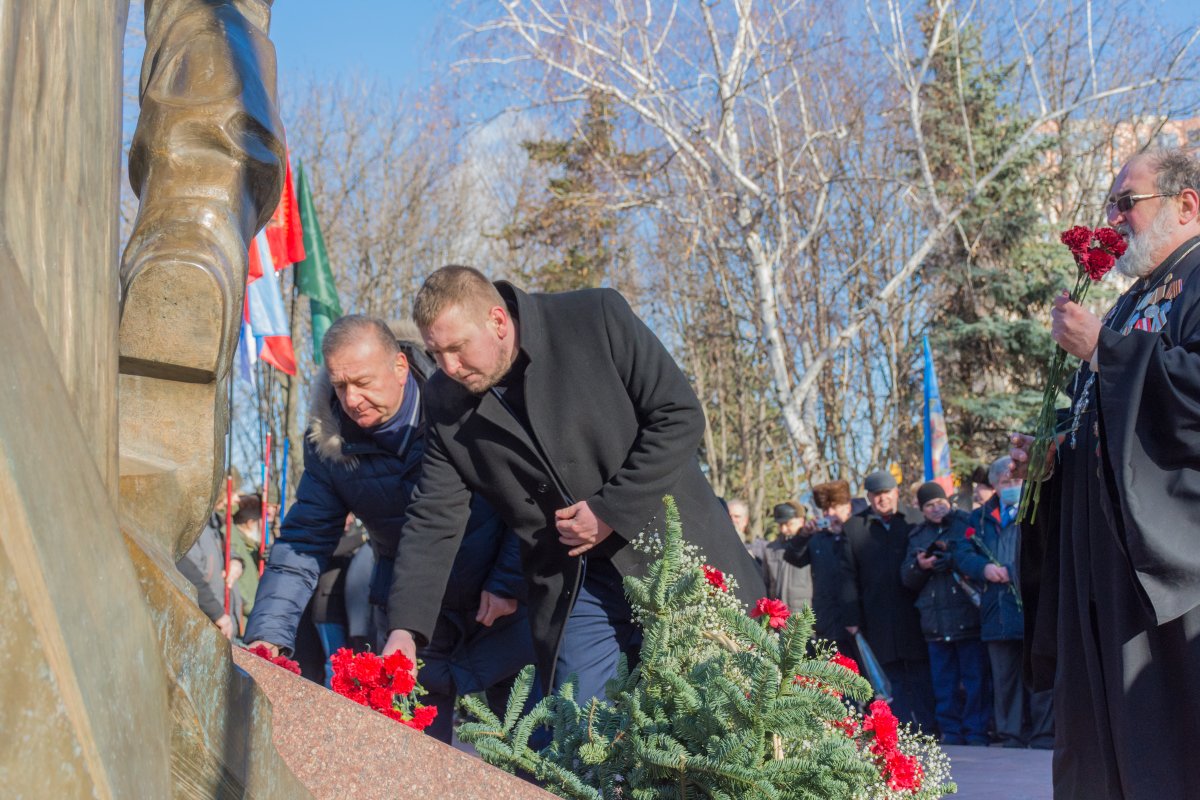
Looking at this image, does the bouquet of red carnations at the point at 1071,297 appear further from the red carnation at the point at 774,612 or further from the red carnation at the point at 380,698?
the red carnation at the point at 380,698

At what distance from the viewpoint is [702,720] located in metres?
3.17

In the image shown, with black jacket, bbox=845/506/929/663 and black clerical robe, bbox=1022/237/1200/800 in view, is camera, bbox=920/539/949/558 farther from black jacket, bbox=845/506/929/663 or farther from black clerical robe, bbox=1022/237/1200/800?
black clerical robe, bbox=1022/237/1200/800

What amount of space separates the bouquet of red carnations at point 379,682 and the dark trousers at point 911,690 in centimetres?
706

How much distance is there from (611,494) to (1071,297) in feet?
4.87

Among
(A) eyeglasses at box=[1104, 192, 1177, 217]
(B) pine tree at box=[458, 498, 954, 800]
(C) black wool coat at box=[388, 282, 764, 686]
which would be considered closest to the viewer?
(B) pine tree at box=[458, 498, 954, 800]

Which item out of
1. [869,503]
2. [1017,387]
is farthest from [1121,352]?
[1017,387]

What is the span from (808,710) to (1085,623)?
1073 millimetres

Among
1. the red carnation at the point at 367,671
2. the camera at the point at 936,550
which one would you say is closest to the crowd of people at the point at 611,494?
the red carnation at the point at 367,671

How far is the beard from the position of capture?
380cm

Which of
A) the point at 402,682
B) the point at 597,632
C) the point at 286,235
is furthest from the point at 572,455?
the point at 286,235

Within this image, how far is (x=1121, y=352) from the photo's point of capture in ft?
11.5

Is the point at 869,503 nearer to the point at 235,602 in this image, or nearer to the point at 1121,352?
the point at 235,602

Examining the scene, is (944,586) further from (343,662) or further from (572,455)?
(343,662)

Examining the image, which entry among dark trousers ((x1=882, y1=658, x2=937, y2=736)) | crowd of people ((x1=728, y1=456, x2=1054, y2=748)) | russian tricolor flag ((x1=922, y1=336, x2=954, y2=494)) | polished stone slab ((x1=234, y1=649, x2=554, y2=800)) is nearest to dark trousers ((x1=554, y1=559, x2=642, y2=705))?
polished stone slab ((x1=234, y1=649, x2=554, y2=800))
